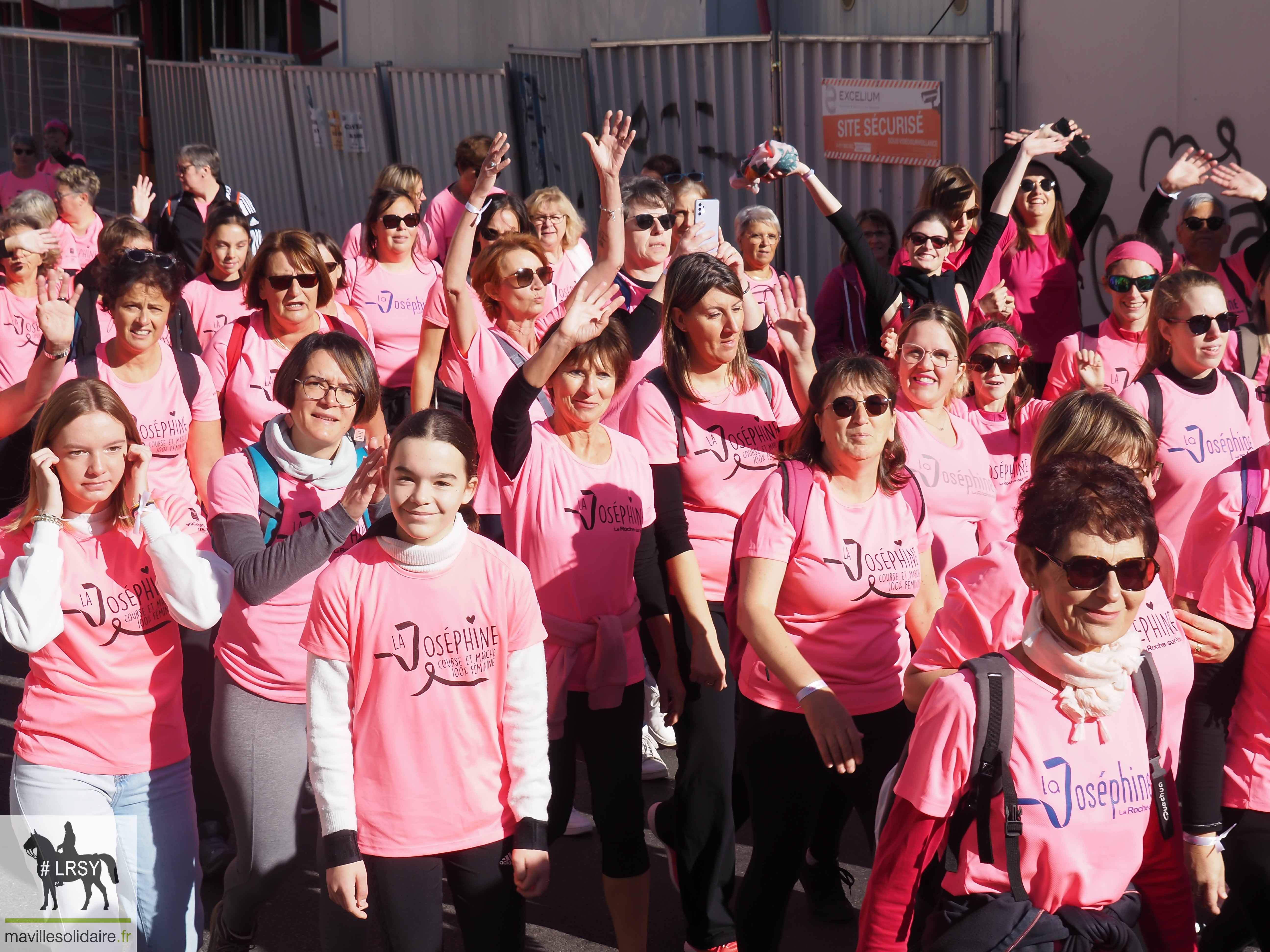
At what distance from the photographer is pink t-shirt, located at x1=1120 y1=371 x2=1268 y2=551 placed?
4680 millimetres

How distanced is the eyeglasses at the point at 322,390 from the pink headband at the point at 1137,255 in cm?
346

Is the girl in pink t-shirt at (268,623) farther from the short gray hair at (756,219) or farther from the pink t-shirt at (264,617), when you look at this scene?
the short gray hair at (756,219)

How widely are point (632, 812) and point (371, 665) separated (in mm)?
1068

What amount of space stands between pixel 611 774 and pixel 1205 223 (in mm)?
4363

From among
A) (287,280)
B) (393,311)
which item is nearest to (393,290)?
(393,311)

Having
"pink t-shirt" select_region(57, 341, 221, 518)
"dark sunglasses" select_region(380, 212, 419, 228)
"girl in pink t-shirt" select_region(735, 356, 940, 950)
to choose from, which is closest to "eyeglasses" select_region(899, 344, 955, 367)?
"girl in pink t-shirt" select_region(735, 356, 940, 950)

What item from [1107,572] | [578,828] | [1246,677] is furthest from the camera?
[578,828]

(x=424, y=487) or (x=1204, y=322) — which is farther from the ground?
(x=1204, y=322)

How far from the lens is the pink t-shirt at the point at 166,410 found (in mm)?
4875

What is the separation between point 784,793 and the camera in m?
3.69

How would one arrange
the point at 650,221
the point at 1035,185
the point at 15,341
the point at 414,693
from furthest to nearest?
the point at 1035,185
the point at 15,341
the point at 650,221
the point at 414,693

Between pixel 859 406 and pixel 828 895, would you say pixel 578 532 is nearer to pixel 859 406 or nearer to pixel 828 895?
pixel 859 406

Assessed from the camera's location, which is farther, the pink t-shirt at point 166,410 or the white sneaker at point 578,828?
the white sneaker at point 578,828

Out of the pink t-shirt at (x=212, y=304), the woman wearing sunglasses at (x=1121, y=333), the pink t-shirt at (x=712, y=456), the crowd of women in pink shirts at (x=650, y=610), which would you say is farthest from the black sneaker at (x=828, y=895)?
the pink t-shirt at (x=212, y=304)
